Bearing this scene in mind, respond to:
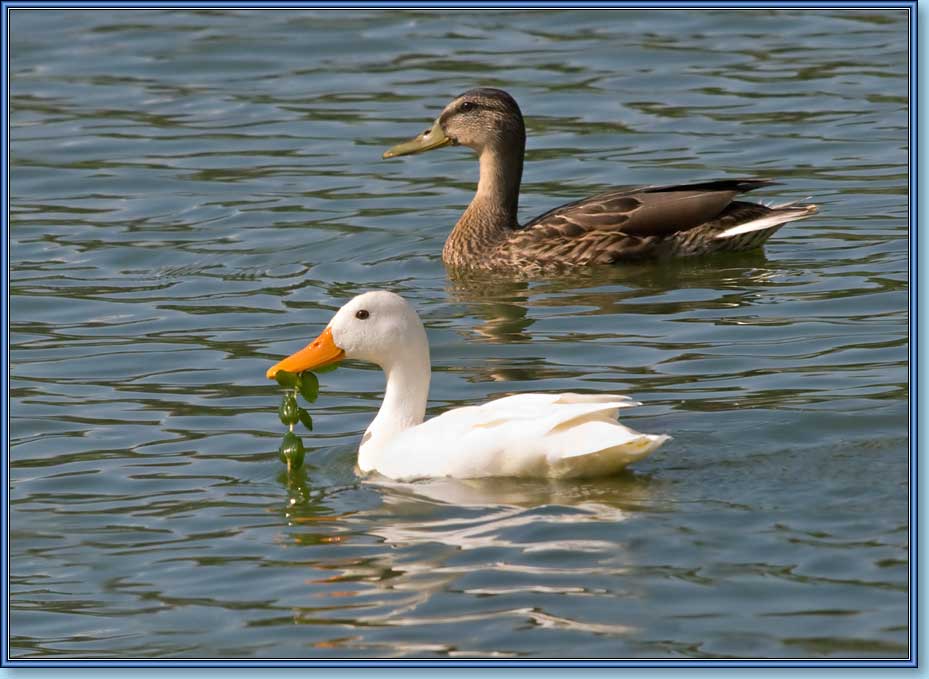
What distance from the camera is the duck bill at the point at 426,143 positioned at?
47.5 ft

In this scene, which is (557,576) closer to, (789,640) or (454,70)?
(789,640)

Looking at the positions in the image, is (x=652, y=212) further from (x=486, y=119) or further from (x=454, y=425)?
(x=454, y=425)

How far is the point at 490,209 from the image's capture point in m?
14.0

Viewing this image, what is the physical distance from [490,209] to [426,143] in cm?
89

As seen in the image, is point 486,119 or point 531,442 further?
point 486,119

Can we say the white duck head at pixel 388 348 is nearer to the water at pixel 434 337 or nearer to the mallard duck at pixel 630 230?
the water at pixel 434 337

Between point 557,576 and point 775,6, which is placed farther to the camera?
point 775,6

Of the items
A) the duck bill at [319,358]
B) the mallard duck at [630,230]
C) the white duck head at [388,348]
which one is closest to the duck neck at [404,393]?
the white duck head at [388,348]

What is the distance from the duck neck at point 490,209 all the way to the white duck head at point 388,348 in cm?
433

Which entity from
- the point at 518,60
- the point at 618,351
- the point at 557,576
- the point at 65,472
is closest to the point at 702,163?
the point at 518,60

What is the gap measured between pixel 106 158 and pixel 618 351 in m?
7.30

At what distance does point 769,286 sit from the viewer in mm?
12570

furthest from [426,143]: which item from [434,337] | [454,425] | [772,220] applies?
[454,425]

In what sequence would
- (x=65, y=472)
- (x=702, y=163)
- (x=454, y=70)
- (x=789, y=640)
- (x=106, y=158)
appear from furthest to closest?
(x=454, y=70)
(x=106, y=158)
(x=702, y=163)
(x=65, y=472)
(x=789, y=640)
